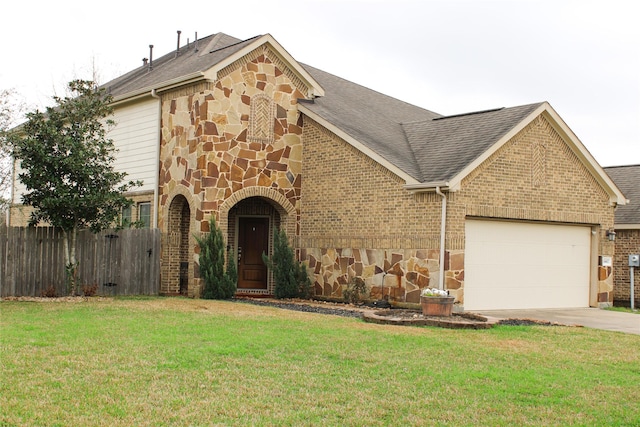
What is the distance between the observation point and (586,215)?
19.6m

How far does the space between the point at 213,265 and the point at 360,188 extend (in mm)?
4221

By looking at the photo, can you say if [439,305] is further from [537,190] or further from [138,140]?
[138,140]

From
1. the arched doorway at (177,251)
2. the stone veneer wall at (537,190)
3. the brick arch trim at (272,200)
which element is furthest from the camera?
the arched doorway at (177,251)

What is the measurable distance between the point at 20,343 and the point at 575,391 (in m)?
7.10

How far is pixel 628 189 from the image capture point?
24.7 m

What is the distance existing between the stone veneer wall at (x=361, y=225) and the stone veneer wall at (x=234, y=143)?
1.99ft

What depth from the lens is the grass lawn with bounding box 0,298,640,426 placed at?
6.77 meters

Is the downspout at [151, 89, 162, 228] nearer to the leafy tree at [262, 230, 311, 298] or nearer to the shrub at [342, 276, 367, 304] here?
the leafy tree at [262, 230, 311, 298]

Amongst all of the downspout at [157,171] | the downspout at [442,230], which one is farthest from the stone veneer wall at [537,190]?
the downspout at [157,171]

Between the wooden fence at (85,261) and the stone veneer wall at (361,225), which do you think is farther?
the wooden fence at (85,261)

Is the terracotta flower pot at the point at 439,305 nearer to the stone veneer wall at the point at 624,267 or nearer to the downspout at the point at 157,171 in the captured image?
the downspout at the point at 157,171

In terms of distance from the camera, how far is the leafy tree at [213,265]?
60.3ft

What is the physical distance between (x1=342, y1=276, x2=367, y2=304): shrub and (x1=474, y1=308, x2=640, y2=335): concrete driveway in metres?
2.86

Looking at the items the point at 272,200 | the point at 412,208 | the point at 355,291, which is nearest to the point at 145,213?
the point at 272,200
